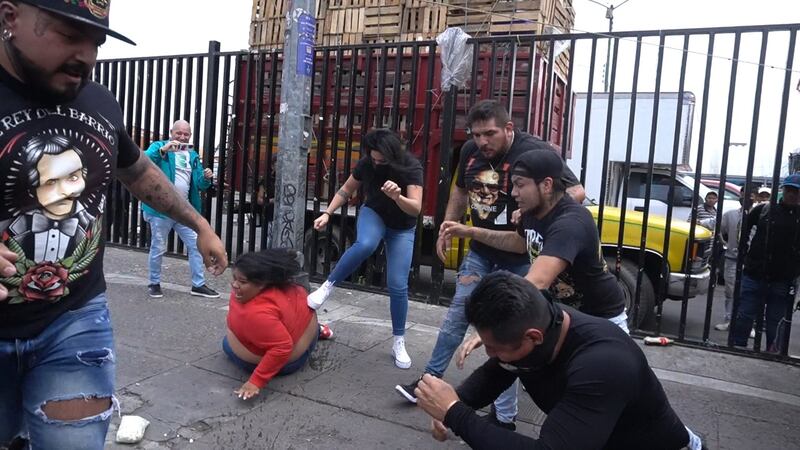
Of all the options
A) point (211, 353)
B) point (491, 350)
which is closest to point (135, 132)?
point (211, 353)

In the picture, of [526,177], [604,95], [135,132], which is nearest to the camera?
[526,177]

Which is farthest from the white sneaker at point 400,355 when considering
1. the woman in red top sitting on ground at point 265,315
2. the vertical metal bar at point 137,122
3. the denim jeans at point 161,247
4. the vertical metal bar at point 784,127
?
the vertical metal bar at point 137,122

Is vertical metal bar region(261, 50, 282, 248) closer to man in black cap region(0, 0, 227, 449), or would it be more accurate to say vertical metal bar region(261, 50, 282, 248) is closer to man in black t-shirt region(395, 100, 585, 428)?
man in black t-shirt region(395, 100, 585, 428)

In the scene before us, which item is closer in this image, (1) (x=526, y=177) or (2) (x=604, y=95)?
(1) (x=526, y=177)

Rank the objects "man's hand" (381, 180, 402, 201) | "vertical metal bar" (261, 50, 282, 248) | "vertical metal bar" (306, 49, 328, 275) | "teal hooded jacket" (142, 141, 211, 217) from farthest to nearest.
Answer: "vertical metal bar" (261, 50, 282, 248)
"vertical metal bar" (306, 49, 328, 275)
"teal hooded jacket" (142, 141, 211, 217)
"man's hand" (381, 180, 402, 201)

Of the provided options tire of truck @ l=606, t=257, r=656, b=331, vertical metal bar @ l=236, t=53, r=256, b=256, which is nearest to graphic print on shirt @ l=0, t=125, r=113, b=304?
tire of truck @ l=606, t=257, r=656, b=331

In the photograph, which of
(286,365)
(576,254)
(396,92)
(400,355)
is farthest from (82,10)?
(396,92)

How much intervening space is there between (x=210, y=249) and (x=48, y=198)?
26.2 inches

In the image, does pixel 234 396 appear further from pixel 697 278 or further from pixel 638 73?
pixel 697 278

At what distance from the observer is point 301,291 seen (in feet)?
13.2

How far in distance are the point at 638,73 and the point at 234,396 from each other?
4.08 meters

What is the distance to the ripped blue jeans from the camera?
192 cm

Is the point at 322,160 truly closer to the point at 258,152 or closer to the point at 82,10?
the point at 258,152

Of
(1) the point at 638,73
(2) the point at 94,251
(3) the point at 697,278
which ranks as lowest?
(3) the point at 697,278
